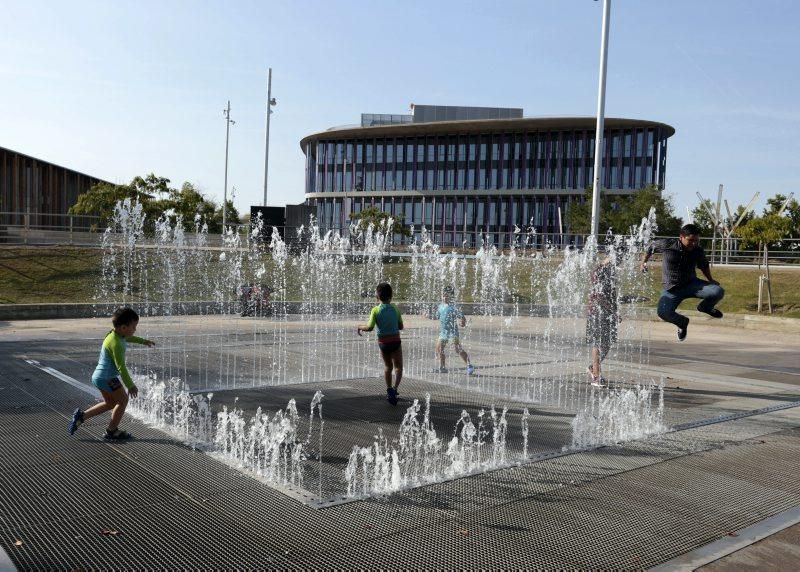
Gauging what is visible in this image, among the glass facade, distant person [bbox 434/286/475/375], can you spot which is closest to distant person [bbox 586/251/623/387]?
distant person [bbox 434/286/475/375]

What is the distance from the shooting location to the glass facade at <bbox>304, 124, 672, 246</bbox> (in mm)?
61781

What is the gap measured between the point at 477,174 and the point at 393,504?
6486 centimetres

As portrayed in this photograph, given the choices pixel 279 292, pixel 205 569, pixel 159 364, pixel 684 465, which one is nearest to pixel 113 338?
pixel 205 569

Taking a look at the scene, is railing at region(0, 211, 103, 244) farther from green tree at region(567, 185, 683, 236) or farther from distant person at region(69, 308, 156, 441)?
green tree at region(567, 185, 683, 236)

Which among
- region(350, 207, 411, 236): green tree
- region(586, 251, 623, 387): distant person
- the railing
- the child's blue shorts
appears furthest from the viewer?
region(350, 207, 411, 236): green tree

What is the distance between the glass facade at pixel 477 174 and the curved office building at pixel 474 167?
0.10m

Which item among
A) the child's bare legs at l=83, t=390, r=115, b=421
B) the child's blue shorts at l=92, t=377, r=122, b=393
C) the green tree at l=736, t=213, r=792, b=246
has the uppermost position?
the green tree at l=736, t=213, r=792, b=246

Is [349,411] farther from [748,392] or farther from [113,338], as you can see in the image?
[748,392]

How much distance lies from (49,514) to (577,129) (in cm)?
6401

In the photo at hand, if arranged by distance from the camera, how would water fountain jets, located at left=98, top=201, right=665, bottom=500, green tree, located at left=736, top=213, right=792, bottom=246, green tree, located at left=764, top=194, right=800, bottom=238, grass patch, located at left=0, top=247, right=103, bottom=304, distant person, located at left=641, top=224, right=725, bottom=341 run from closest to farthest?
water fountain jets, located at left=98, top=201, right=665, bottom=500
distant person, located at left=641, top=224, right=725, bottom=341
grass patch, located at left=0, top=247, right=103, bottom=304
green tree, located at left=736, top=213, right=792, bottom=246
green tree, located at left=764, top=194, right=800, bottom=238

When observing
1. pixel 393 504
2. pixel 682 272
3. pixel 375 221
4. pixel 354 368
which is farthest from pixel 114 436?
pixel 375 221

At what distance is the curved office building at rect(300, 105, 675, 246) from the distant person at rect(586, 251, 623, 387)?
167 ft

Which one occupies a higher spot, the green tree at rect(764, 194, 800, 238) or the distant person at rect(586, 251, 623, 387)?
the green tree at rect(764, 194, 800, 238)

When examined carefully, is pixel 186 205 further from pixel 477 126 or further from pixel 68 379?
pixel 68 379
